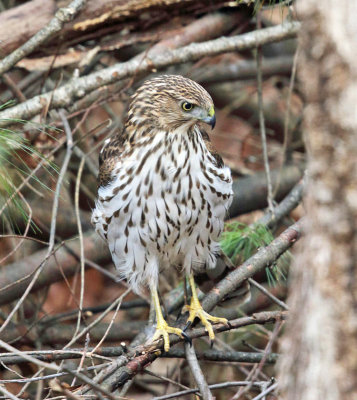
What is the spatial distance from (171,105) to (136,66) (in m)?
1.19

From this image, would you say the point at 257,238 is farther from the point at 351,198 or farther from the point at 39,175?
the point at 351,198

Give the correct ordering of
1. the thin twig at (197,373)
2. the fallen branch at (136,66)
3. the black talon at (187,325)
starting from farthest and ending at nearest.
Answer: the fallen branch at (136,66) → the black talon at (187,325) → the thin twig at (197,373)

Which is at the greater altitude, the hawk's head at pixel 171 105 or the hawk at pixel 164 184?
the hawk's head at pixel 171 105

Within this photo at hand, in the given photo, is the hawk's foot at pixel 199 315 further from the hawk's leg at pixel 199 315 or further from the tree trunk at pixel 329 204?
the tree trunk at pixel 329 204

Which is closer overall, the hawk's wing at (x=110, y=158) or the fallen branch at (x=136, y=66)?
the hawk's wing at (x=110, y=158)

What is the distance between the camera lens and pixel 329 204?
1.66 metres

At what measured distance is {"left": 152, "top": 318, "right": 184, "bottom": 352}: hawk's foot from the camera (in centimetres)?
353

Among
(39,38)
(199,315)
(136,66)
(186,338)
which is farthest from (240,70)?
(186,338)

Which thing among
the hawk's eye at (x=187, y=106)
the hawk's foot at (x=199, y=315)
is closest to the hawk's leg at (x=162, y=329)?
the hawk's foot at (x=199, y=315)

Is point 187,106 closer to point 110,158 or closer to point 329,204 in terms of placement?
point 110,158

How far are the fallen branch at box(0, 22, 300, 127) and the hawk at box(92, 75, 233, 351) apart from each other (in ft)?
2.48

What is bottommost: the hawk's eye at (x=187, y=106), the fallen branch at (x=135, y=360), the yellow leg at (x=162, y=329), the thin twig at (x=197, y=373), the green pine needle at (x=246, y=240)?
the green pine needle at (x=246, y=240)

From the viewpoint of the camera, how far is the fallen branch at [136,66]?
14.4 ft

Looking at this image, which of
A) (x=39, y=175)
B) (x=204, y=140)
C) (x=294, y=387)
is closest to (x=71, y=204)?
(x=39, y=175)
